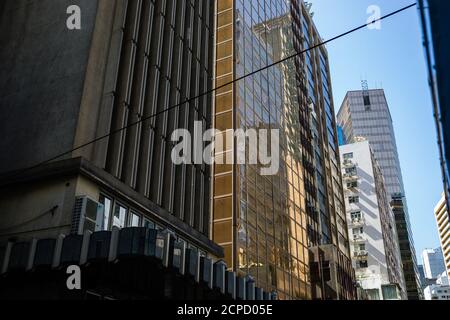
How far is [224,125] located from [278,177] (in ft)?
25.0

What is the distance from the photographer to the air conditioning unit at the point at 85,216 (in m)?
17.3

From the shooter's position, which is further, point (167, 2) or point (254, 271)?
point (254, 271)

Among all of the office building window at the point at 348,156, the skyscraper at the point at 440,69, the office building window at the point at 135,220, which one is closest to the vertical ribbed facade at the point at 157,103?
the office building window at the point at 135,220

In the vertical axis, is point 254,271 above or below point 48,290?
above

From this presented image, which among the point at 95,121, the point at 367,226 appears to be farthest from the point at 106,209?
the point at 367,226

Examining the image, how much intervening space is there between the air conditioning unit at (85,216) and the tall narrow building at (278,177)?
14950mm

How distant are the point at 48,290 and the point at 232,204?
1764cm

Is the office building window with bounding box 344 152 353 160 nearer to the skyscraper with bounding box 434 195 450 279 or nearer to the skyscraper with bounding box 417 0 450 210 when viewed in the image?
the skyscraper with bounding box 434 195 450 279

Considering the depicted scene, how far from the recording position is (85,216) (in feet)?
57.4

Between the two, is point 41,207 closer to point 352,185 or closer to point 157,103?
point 157,103
